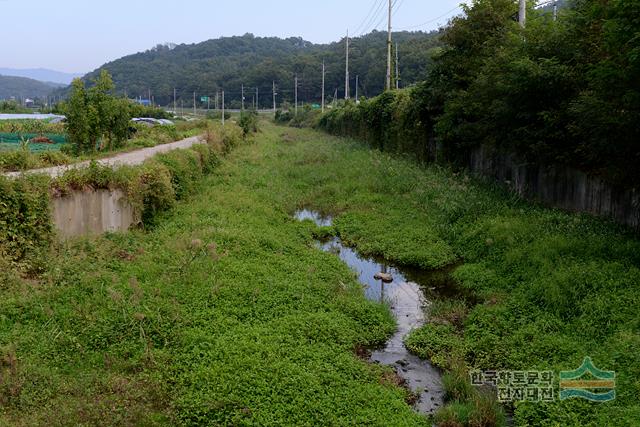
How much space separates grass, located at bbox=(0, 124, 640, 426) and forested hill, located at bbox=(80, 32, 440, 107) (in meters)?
45.2

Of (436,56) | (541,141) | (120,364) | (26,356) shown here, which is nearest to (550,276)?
(541,141)

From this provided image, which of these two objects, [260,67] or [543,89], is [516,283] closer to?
[543,89]

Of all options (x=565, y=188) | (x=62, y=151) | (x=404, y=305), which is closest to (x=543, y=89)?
(x=565, y=188)

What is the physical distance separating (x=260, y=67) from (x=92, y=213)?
99.7 meters

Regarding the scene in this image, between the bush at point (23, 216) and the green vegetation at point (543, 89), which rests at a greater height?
the green vegetation at point (543, 89)

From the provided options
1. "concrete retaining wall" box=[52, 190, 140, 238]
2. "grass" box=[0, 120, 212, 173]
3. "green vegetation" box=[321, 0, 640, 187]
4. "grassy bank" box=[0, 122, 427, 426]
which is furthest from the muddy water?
"grass" box=[0, 120, 212, 173]

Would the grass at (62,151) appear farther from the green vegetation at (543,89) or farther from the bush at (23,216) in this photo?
the green vegetation at (543,89)

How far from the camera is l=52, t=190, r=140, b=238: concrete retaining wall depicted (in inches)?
381

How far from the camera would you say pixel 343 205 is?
55.9 feet

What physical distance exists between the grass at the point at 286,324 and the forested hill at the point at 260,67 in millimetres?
45175

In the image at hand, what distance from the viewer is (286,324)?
763cm

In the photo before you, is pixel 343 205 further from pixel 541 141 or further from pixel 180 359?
pixel 180 359

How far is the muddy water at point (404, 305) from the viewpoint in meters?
6.79

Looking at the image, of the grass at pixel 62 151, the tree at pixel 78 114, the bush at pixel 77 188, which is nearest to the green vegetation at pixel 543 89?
the bush at pixel 77 188
